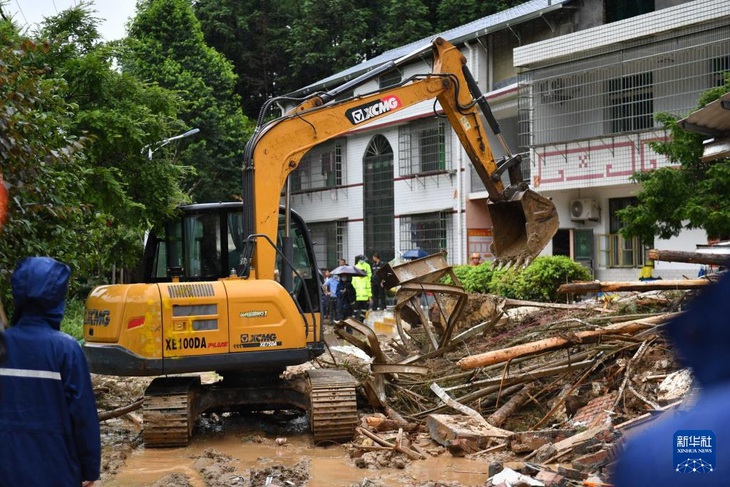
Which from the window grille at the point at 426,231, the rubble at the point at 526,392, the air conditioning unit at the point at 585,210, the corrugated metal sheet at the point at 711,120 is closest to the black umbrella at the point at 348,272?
the air conditioning unit at the point at 585,210

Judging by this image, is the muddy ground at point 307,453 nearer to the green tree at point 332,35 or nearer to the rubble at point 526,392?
the rubble at point 526,392

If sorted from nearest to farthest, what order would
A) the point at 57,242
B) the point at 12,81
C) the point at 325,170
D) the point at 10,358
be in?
the point at 10,358
the point at 12,81
the point at 57,242
the point at 325,170

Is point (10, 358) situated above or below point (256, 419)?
above

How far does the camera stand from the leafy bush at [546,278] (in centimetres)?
1852

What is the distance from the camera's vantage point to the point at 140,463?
904cm

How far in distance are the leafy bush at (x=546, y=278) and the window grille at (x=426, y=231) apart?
476 inches

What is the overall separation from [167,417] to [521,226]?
5.45m

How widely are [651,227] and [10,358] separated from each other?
14449 millimetres

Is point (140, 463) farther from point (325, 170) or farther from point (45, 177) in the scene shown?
point (325, 170)

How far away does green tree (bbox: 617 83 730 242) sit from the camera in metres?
15.0

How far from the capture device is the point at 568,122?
24.2 metres

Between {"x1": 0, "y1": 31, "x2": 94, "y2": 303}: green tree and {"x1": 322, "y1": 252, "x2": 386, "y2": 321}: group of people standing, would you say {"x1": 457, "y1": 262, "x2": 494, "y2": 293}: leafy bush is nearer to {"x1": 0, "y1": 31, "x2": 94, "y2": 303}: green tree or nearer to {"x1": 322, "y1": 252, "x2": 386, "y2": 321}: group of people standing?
{"x1": 322, "y1": 252, "x2": 386, "y2": 321}: group of people standing

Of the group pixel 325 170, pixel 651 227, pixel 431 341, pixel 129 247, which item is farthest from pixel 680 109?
pixel 325 170

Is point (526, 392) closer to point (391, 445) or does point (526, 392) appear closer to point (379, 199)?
point (391, 445)
